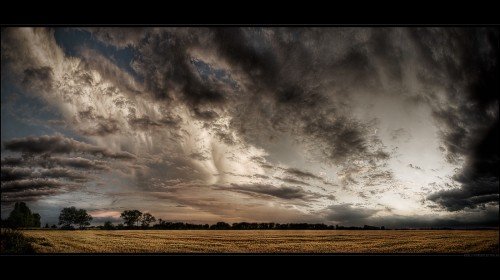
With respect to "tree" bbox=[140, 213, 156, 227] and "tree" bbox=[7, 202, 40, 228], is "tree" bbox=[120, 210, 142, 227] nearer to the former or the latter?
"tree" bbox=[140, 213, 156, 227]

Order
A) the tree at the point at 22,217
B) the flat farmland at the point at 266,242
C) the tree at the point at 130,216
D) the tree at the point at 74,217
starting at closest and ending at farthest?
the tree at the point at 22,217 → the tree at the point at 74,217 → the tree at the point at 130,216 → the flat farmland at the point at 266,242

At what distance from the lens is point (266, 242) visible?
788 cm

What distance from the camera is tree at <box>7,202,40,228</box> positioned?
5222 millimetres

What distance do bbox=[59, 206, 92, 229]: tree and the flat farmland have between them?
8.5 inches

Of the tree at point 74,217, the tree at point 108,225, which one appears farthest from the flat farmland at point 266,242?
the tree at point 74,217

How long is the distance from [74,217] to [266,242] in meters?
4.16

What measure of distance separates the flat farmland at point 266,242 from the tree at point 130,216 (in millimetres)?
418

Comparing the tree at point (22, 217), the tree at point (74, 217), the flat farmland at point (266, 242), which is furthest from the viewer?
the flat farmland at point (266, 242)

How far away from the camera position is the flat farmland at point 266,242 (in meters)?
6.47

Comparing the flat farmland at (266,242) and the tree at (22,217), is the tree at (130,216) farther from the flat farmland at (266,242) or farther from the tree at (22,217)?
the tree at (22,217)

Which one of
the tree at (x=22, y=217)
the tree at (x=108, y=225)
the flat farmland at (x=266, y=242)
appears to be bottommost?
the flat farmland at (x=266, y=242)

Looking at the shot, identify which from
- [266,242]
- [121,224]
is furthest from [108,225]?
[266,242]

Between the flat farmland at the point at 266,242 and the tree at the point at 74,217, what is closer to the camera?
the tree at the point at 74,217
